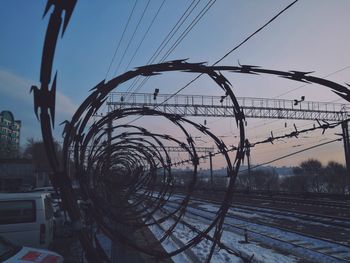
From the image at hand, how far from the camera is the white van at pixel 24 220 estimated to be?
9.75 metres

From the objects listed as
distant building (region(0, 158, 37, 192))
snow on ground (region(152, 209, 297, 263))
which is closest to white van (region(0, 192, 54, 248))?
snow on ground (region(152, 209, 297, 263))

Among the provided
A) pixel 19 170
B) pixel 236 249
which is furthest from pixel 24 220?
pixel 19 170

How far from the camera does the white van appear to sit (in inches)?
384

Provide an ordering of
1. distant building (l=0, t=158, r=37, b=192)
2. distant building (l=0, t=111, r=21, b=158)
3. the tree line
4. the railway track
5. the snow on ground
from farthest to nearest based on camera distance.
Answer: distant building (l=0, t=111, r=21, b=158), distant building (l=0, t=158, r=37, b=192), the tree line, the railway track, the snow on ground

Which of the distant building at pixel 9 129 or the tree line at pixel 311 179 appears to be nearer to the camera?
the tree line at pixel 311 179

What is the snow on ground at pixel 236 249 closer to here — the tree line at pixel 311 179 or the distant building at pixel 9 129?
the tree line at pixel 311 179

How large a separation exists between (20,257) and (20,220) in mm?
4229

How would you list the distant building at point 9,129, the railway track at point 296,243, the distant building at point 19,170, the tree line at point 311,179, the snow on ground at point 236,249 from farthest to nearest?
1. the distant building at point 9,129
2. the distant building at point 19,170
3. the tree line at point 311,179
4. the railway track at point 296,243
5. the snow on ground at point 236,249

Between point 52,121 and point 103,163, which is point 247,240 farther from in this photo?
point 52,121

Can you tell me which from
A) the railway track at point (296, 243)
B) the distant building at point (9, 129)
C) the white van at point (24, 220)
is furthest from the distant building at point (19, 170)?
the white van at point (24, 220)

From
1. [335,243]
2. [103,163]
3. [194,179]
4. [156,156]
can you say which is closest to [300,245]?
[335,243]

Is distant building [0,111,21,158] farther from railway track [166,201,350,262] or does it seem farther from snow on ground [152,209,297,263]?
snow on ground [152,209,297,263]

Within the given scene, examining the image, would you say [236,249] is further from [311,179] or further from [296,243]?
[311,179]

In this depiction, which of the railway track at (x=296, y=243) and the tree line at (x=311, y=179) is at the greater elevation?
the tree line at (x=311, y=179)
